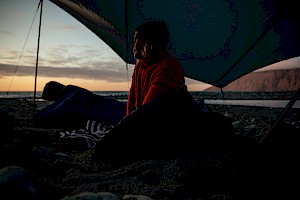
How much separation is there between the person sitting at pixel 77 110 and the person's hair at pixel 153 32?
2.40m

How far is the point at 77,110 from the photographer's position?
4.54 metres

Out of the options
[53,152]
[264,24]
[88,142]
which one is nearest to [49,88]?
[88,142]

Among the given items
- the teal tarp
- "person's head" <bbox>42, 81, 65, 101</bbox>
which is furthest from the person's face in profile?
"person's head" <bbox>42, 81, 65, 101</bbox>

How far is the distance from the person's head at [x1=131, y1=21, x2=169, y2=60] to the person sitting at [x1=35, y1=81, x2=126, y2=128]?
89.1 inches

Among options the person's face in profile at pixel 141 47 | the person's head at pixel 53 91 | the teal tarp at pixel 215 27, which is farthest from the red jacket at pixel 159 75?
the person's head at pixel 53 91

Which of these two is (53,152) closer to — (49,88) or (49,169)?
(49,169)

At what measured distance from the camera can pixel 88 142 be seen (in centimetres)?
320

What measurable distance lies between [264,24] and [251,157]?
3.02 meters

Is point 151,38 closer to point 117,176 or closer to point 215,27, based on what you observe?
point 117,176

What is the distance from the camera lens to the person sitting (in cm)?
451

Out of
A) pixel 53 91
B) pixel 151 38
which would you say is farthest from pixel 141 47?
pixel 53 91

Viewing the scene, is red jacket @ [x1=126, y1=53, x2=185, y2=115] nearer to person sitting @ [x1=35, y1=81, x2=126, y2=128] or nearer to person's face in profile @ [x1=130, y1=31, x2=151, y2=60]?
person's face in profile @ [x1=130, y1=31, x2=151, y2=60]

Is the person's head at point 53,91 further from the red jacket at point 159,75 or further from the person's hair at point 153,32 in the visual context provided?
the person's hair at point 153,32

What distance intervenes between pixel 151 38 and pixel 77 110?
247cm
